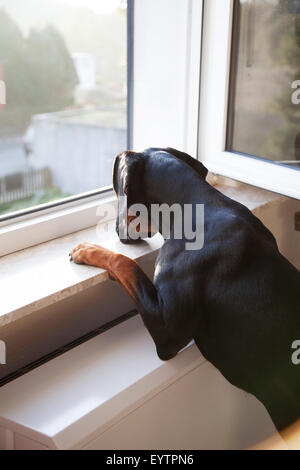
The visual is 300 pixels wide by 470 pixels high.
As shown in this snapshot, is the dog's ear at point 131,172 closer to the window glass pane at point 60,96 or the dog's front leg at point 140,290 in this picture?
the dog's front leg at point 140,290

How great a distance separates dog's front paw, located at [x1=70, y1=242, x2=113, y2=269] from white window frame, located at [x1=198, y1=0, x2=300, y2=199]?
0.61 m

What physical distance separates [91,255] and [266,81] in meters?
0.82

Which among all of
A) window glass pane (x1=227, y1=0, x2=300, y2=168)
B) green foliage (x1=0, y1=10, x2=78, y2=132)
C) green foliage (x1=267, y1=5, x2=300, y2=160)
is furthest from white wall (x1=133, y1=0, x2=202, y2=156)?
green foliage (x1=0, y1=10, x2=78, y2=132)

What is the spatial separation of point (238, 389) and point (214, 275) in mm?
340

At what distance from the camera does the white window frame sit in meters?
1.75

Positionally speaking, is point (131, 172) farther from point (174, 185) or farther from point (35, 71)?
point (35, 71)

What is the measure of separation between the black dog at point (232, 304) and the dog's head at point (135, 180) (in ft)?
0.50

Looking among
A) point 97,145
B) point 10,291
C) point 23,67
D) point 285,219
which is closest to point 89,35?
point 23,67

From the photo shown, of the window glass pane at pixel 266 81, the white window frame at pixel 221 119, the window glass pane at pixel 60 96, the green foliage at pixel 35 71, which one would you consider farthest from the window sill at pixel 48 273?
the green foliage at pixel 35 71

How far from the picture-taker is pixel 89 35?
323cm

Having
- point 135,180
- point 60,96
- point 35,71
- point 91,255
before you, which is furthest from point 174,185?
point 60,96

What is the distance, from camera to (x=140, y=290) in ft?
4.34

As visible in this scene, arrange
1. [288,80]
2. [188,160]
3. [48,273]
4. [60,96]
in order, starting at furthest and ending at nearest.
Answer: [60,96] → [288,80] → [188,160] → [48,273]

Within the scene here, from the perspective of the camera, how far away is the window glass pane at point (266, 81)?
1719mm
